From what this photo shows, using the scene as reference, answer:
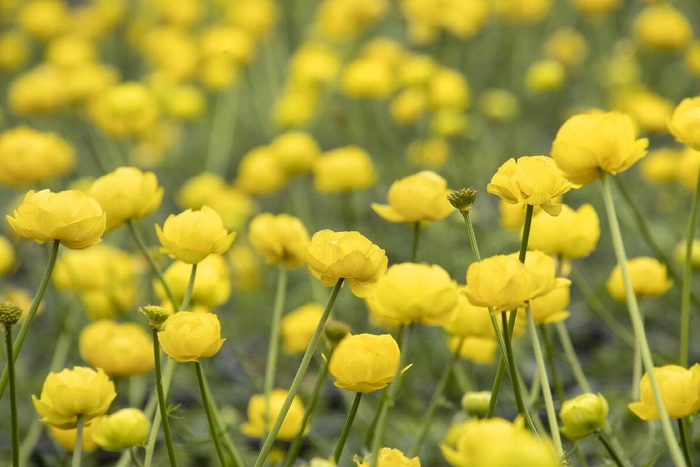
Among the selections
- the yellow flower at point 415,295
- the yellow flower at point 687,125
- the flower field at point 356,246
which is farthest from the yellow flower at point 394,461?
the yellow flower at point 687,125

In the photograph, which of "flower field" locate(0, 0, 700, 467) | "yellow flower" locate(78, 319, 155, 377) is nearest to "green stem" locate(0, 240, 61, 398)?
"flower field" locate(0, 0, 700, 467)

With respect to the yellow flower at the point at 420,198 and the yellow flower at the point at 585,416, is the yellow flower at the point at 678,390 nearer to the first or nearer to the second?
the yellow flower at the point at 585,416

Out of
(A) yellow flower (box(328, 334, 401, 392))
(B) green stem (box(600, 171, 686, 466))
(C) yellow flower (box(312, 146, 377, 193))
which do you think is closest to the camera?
(B) green stem (box(600, 171, 686, 466))

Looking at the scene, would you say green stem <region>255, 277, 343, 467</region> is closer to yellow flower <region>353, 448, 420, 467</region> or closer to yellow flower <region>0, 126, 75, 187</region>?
yellow flower <region>353, 448, 420, 467</region>

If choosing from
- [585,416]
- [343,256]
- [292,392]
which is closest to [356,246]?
[343,256]

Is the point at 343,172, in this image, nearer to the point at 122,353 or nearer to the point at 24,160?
the point at 24,160

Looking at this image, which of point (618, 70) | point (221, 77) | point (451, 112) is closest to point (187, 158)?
point (221, 77)
